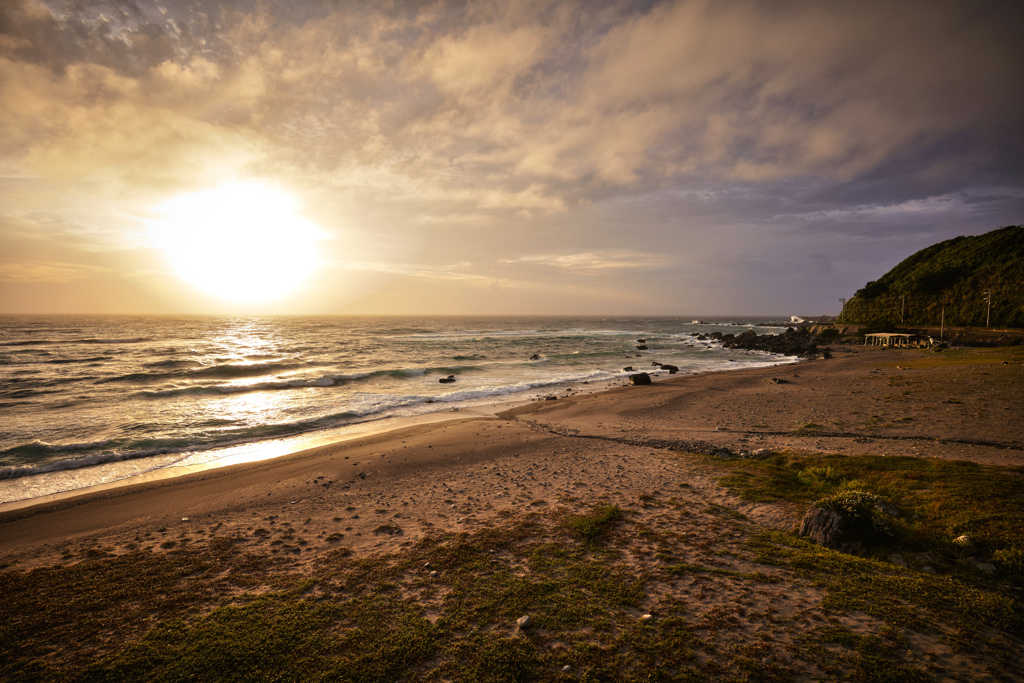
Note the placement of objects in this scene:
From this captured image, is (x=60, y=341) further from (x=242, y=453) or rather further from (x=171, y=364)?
(x=242, y=453)

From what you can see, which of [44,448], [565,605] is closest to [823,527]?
[565,605]

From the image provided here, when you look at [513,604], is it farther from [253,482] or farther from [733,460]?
[253,482]

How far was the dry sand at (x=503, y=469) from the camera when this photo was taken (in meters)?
8.38

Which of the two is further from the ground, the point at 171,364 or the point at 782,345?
the point at 782,345

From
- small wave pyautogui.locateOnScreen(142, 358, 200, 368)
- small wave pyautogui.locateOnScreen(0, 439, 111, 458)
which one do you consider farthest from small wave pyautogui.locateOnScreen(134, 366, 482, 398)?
small wave pyautogui.locateOnScreen(142, 358, 200, 368)

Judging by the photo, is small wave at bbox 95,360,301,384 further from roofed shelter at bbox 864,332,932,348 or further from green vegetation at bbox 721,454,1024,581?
roofed shelter at bbox 864,332,932,348

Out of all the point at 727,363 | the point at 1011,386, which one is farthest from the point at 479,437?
the point at 727,363

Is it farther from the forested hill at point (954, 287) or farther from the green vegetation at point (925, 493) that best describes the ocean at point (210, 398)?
the forested hill at point (954, 287)

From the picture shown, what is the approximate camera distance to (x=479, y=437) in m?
15.5

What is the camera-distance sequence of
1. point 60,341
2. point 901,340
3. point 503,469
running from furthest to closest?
point 60,341, point 901,340, point 503,469

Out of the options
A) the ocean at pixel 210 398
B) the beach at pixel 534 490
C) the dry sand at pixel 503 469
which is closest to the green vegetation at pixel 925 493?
the beach at pixel 534 490

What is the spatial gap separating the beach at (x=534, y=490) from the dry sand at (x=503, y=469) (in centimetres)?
6

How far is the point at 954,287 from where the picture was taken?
59.3 meters

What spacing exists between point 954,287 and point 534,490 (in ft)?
278
